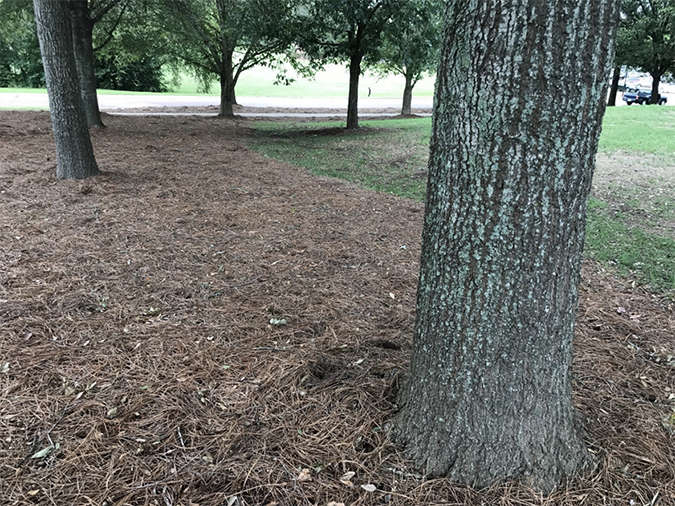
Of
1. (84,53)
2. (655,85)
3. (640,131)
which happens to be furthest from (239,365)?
(655,85)

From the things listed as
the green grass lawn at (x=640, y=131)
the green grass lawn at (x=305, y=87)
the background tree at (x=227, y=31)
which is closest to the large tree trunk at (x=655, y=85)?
the green grass lawn at (x=640, y=131)

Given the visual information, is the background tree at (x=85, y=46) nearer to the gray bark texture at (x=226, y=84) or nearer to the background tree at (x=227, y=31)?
the background tree at (x=227, y=31)

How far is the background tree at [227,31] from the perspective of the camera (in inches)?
476

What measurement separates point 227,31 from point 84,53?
3602mm

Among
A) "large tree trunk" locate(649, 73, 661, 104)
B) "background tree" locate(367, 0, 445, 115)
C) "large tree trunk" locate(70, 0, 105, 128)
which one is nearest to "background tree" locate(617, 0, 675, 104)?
"large tree trunk" locate(649, 73, 661, 104)

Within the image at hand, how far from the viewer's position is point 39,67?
35469mm

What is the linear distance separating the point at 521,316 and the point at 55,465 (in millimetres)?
1994

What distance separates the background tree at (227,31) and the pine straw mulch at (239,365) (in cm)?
869

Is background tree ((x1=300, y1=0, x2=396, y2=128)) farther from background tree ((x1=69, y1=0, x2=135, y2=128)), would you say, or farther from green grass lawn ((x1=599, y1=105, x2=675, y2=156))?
green grass lawn ((x1=599, y1=105, x2=675, y2=156))

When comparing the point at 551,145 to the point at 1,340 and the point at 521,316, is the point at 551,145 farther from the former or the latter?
the point at 1,340

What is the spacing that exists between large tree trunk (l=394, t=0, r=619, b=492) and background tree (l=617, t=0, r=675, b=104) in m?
27.6

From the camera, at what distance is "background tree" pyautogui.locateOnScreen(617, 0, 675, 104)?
947 inches

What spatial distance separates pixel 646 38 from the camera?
2492cm

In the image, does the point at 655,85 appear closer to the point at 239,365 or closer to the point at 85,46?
the point at 85,46
